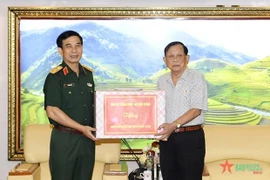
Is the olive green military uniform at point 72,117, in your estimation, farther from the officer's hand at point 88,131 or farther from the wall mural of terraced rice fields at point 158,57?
the wall mural of terraced rice fields at point 158,57

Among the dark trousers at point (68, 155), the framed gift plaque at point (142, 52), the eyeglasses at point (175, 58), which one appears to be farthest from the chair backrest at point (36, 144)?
the eyeglasses at point (175, 58)

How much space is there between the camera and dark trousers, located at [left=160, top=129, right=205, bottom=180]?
3369 millimetres

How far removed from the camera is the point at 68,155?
3170 millimetres

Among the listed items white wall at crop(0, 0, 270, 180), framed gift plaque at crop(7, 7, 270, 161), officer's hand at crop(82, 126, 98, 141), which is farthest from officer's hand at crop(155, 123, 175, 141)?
white wall at crop(0, 0, 270, 180)

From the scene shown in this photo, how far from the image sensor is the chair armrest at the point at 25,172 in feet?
12.7

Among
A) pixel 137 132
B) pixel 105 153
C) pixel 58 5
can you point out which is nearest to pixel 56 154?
pixel 137 132

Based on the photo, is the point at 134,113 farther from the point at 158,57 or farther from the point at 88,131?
the point at 158,57

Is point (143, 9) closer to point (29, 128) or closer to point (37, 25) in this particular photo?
point (37, 25)

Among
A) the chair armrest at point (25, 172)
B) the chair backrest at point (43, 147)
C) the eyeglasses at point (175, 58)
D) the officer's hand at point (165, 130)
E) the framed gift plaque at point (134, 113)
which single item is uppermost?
the eyeglasses at point (175, 58)

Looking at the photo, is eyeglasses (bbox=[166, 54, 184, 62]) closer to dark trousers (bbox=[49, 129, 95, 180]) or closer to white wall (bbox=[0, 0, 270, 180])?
dark trousers (bbox=[49, 129, 95, 180])

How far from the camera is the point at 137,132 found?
329 cm

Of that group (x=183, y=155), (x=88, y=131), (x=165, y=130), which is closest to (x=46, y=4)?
(x=88, y=131)

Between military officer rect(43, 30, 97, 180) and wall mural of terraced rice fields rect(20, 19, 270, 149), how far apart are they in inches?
55.4

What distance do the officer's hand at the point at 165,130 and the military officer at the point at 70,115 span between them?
0.46 meters
